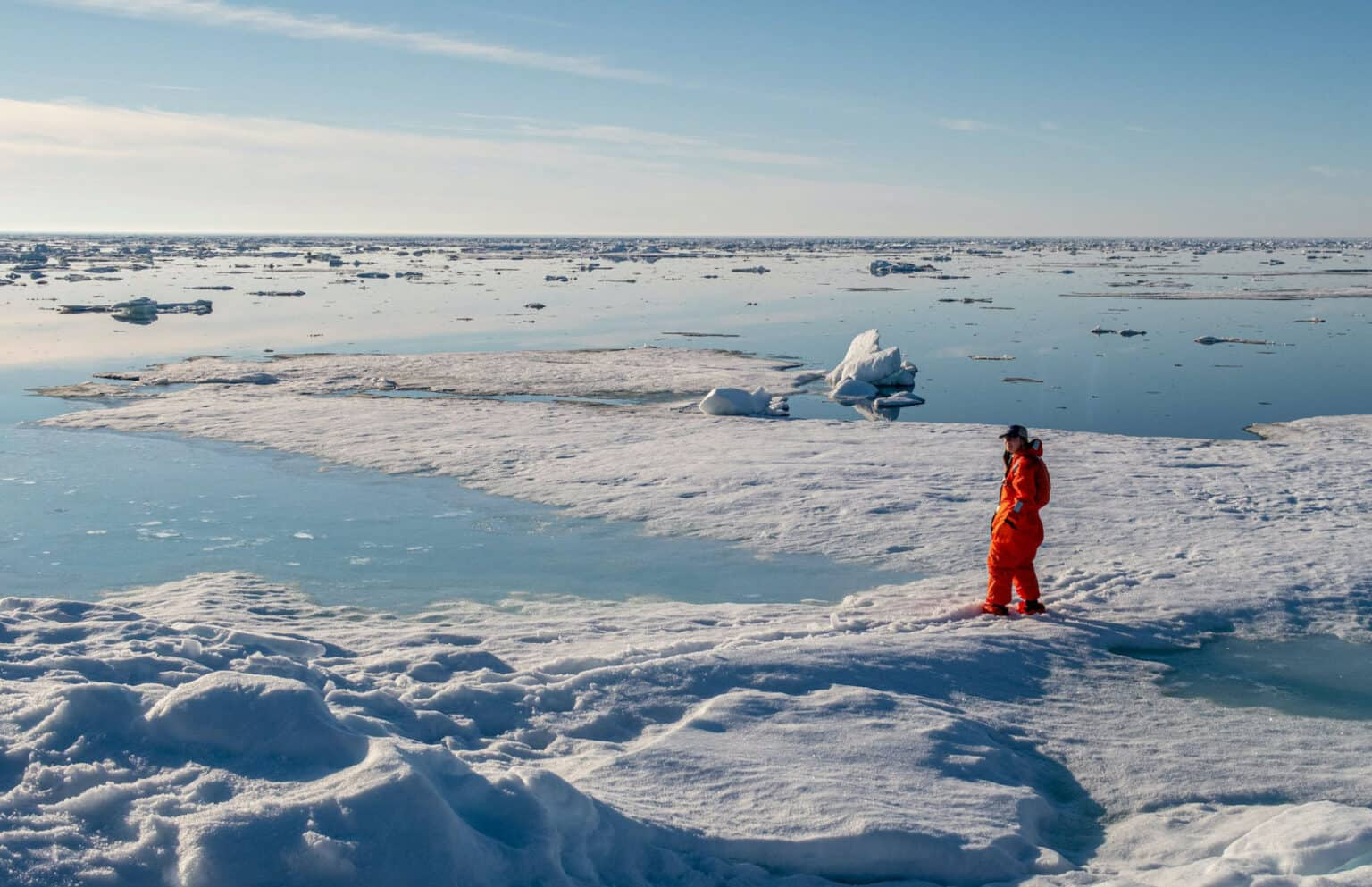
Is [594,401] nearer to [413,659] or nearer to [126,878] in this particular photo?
[413,659]

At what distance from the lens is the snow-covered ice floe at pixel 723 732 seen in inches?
136

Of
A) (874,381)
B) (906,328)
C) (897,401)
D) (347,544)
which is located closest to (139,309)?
(906,328)

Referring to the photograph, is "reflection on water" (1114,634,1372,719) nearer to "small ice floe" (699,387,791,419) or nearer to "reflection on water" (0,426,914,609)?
"reflection on water" (0,426,914,609)

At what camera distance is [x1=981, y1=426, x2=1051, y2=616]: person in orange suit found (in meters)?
6.80

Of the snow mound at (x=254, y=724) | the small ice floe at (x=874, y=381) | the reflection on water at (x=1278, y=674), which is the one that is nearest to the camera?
the snow mound at (x=254, y=724)

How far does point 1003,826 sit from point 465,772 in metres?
2.03

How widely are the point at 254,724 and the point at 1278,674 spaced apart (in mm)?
5333

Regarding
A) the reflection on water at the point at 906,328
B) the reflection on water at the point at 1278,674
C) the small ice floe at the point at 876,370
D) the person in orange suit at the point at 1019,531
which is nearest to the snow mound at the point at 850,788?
the reflection on water at the point at 1278,674

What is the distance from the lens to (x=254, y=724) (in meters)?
3.88

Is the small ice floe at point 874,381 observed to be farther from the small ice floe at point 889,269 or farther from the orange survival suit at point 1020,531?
the small ice floe at point 889,269

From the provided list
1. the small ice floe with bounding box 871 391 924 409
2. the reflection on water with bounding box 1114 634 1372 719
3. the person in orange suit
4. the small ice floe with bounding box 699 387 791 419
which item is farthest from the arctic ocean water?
the reflection on water with bounding box 1114 634 1372 719

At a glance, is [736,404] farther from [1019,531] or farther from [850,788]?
[850,788]

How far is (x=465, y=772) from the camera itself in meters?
3.83

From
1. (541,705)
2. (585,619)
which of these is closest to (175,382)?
(585,619)
